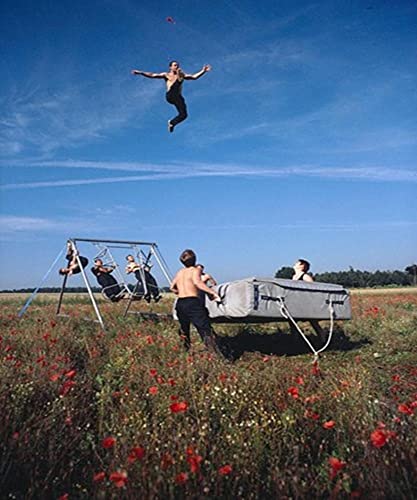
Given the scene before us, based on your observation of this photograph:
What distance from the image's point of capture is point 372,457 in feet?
9.14

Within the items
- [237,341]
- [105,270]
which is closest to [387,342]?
[237,341]

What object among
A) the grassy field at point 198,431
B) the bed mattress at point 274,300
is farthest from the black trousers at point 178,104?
the grassy field at point 198,431

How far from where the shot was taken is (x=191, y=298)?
7305mm

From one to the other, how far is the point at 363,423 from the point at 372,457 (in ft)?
2.24

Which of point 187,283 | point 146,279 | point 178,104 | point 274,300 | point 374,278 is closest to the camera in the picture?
point 274,300

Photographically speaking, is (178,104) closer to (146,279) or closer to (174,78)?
(174,78)

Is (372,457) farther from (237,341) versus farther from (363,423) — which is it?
(237,341)

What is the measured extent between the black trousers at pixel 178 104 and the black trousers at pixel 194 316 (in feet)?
11.4

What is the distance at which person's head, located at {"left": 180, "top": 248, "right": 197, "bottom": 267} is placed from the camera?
765cm

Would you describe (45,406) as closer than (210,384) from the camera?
Yes

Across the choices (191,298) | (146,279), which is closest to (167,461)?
(191,298)

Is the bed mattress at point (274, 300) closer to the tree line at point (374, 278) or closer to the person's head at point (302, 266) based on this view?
the person's head at point (302, 266)

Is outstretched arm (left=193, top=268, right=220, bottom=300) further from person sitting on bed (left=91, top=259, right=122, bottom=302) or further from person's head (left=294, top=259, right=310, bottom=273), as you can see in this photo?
person sitting on bed (left=91, top=259, right=122, bottom=302)

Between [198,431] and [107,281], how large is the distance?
31.4ft
